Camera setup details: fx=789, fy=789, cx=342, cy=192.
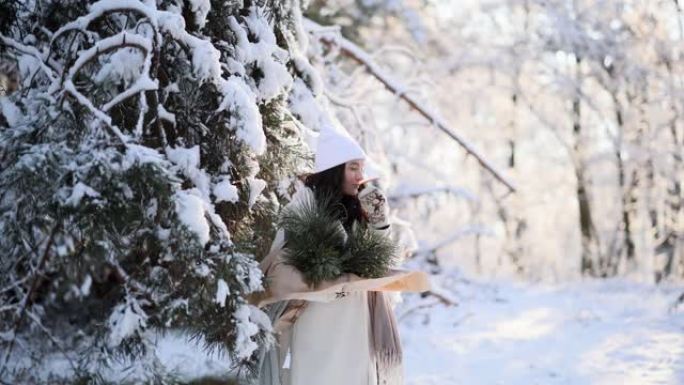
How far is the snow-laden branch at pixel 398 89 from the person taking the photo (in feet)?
18.1

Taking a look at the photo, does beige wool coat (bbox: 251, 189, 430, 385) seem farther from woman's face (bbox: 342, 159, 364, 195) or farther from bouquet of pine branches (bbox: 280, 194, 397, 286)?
woman's face (bbox: 342, 159, 364, 195)

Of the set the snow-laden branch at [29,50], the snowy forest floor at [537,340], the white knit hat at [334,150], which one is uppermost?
the snow-laden branch at [29,50]

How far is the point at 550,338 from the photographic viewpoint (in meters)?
8.36

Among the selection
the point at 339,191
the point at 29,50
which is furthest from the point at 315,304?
the point at 29,50

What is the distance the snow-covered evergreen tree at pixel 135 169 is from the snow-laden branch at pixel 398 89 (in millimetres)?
2199

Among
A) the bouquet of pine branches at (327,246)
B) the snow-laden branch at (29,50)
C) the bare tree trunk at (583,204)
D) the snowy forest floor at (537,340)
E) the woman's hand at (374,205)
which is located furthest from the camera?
the bare tree trunk at (583,204)

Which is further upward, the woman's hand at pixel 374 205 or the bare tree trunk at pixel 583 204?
the bare tree trunk at pixel 583 204

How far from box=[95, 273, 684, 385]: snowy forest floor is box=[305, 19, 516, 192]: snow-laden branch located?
2.00 m

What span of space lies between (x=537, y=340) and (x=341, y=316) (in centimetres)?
538

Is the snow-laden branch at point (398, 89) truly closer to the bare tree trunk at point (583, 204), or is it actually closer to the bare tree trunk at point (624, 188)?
the bare tree trunk at point (624, 188)

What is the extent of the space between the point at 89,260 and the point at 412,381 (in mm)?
4650

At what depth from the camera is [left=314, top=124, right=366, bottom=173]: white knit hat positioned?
338 centimetres

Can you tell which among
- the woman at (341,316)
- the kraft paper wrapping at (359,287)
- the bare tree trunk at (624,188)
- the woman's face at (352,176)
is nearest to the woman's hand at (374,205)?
the woman at (341,316)

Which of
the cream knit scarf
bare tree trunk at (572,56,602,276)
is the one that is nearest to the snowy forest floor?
the cream knit scarf
